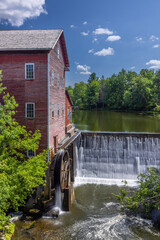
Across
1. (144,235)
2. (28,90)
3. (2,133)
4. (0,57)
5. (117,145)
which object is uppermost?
(0,57)

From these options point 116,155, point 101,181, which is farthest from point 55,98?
point 101,181

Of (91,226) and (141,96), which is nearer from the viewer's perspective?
(91,226)

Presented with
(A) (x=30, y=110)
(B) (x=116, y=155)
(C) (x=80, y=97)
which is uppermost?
(C) (x=80, y=97)

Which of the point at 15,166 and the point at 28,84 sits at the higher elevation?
the point at 28,84

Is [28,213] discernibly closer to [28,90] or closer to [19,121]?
[19,121]

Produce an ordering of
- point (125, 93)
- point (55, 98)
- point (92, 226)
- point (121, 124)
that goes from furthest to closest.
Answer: point (125, 93) < point (121, 124) < point (55, 98) < point (92, 226)

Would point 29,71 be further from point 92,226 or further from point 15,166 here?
point 92,226

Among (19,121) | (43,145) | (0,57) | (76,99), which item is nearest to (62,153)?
(43,145)

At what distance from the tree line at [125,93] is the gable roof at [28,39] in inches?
1764

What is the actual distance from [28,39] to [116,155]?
12933mm

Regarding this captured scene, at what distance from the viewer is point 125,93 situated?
75562mm

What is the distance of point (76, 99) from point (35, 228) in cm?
10244

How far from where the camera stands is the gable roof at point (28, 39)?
1492 centimetres

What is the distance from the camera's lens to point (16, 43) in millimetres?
15414
